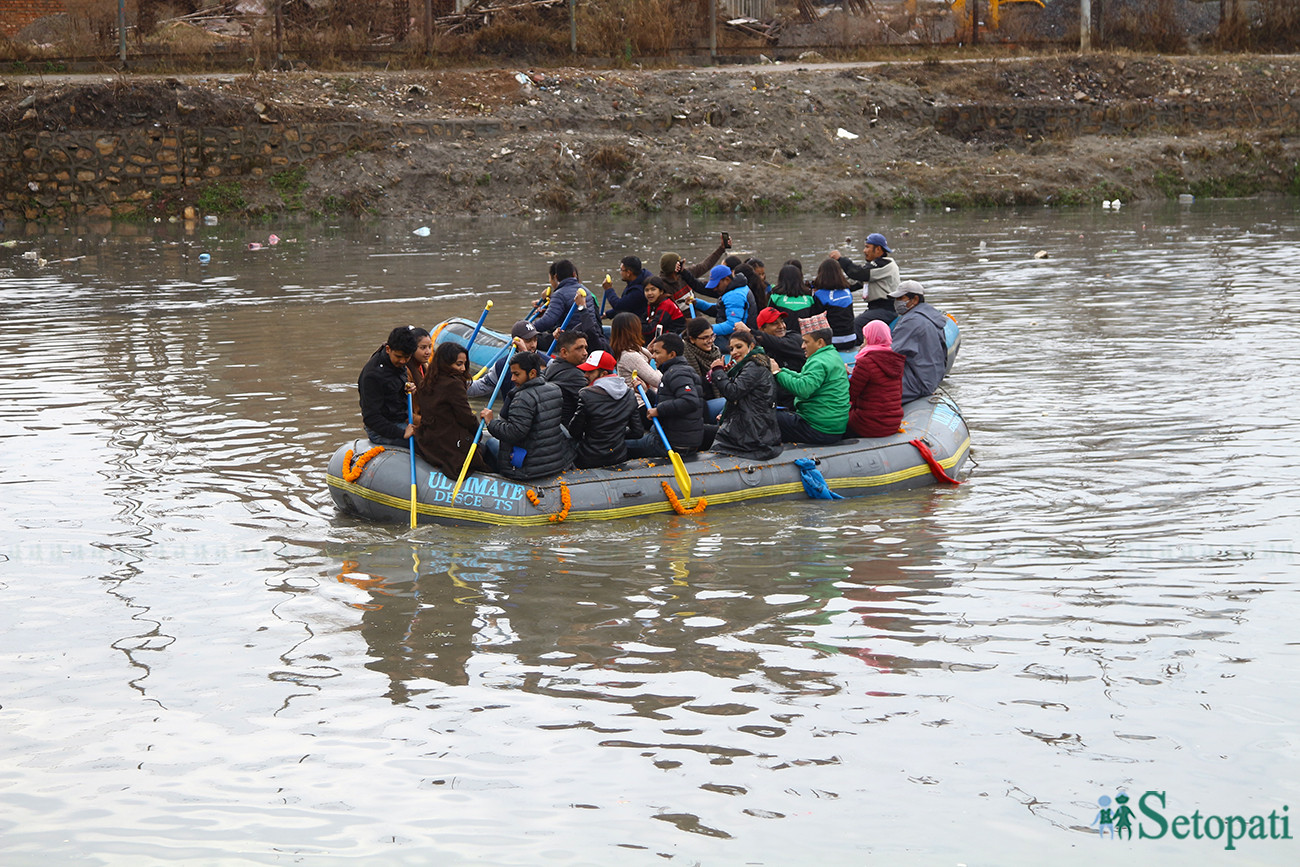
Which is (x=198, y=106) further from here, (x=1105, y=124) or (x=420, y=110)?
(x=1105, y=124)

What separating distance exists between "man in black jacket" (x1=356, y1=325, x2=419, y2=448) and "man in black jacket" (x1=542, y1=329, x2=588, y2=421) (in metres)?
1.01

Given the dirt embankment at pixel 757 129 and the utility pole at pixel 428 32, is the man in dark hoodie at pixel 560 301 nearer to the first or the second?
the dirt embankment at pixel 757 129

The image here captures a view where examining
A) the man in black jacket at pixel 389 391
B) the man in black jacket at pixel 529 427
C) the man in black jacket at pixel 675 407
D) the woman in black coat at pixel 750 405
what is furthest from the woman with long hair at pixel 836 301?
the man in black jacket at pixel 389 391

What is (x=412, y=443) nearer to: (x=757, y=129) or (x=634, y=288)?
(x=634, y=288)

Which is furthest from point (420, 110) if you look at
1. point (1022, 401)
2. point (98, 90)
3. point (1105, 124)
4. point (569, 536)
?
point (569, 536)

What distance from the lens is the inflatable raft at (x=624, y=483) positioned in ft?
28.5

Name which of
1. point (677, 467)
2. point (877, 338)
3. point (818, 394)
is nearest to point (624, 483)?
point (677, 467)

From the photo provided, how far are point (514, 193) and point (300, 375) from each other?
50.6 ft

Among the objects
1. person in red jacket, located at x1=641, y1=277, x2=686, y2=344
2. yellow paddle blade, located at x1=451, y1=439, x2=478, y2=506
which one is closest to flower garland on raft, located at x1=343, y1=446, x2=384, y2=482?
yellow paddle blade, located at x1=451, y1=439, x2=478, y2=506

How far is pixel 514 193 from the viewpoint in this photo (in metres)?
28.1

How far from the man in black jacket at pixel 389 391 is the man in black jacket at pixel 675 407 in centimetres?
166

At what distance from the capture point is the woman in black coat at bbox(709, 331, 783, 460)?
9180 mm

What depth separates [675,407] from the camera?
30.2 feet

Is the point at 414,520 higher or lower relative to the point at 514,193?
lower
